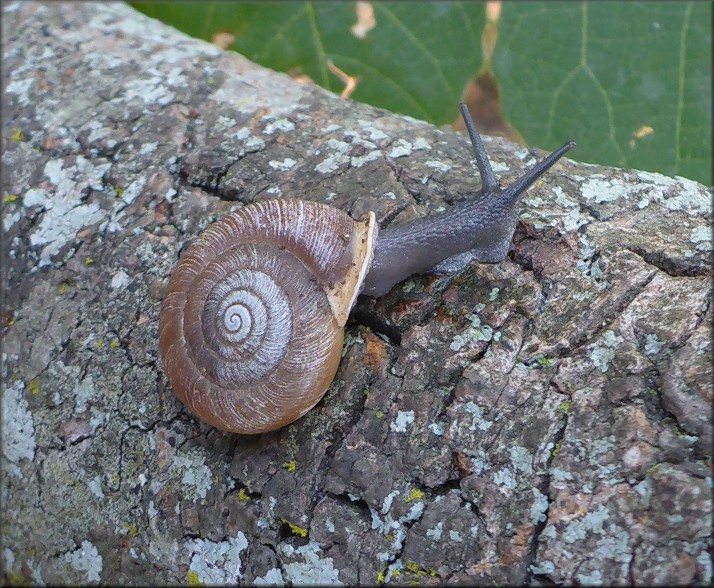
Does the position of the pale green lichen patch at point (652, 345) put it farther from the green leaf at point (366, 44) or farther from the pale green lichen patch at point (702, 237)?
the green leaf at point (366, 44)

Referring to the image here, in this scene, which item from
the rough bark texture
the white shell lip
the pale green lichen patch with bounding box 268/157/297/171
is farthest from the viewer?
the pale green lichen patch with bounding box 268/157/297/171

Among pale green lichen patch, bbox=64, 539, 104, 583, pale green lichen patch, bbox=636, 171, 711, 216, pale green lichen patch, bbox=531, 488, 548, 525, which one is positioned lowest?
pale green lichen patch, bbox=64, 539, 104, 583

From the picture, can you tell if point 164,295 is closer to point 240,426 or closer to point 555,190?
point 240,426

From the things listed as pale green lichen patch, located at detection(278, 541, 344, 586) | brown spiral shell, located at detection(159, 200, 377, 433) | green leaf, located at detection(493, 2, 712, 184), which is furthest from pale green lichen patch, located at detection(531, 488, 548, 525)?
green leaf, located at detection(493, 2, 712, 184)

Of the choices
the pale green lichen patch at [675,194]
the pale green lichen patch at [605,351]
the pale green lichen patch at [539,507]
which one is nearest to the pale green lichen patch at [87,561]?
the pale green lichen patch at [539,507]

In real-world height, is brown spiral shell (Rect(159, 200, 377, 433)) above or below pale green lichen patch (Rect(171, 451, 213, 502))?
above

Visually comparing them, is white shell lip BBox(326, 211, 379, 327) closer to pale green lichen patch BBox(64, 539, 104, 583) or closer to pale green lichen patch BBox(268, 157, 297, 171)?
pale green lichen patch BBox(268, 157, 297, 171)

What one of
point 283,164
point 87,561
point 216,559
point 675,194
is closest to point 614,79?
point 675,194
